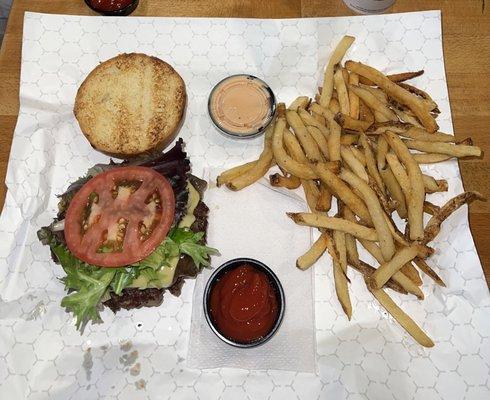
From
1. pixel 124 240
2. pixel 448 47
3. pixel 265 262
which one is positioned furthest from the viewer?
pixel 448 47

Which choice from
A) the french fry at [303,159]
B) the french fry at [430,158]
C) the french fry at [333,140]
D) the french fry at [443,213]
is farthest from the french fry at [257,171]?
the french fry at [443,213]

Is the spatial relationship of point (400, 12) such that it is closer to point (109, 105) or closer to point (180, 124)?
point (180, 124)

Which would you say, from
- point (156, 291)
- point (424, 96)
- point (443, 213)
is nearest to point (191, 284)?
point (156, 291)

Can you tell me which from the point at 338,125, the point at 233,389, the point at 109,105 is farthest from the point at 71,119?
the point at 233,389

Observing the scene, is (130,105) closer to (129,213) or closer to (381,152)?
(129,213)

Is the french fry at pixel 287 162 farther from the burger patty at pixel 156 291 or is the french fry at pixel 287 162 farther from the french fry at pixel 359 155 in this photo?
the burger patty at pixel 156 291
